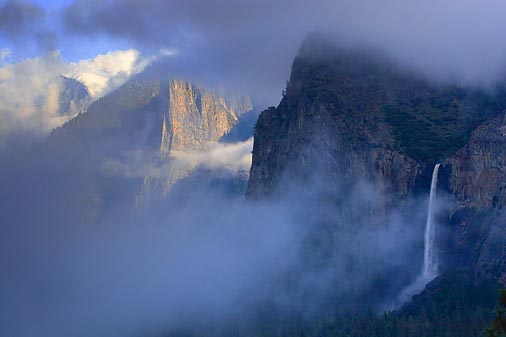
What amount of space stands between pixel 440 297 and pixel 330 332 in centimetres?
2396

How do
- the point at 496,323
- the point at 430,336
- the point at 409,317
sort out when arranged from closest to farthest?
the point at 496,323
the point at 430,336
the point at 409,317

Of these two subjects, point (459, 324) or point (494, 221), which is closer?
point (459, 324)

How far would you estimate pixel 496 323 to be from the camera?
9225cm

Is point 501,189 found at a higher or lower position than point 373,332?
higher

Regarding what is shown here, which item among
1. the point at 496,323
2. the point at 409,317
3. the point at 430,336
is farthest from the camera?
the point at 409,317

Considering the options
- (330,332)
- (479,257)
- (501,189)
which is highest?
(501,189)

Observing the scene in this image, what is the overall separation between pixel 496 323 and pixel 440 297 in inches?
4122

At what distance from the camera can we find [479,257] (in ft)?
653

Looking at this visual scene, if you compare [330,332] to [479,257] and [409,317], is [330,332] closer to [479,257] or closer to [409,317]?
[409,317]

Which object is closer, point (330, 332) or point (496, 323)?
point (496, 323)

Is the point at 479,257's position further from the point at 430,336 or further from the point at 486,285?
the point at 430,336

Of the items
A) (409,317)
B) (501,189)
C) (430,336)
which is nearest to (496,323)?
(430,336)

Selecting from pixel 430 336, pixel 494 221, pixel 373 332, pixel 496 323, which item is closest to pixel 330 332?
pixel 373 332

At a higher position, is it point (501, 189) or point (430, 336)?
point (501, 189)
